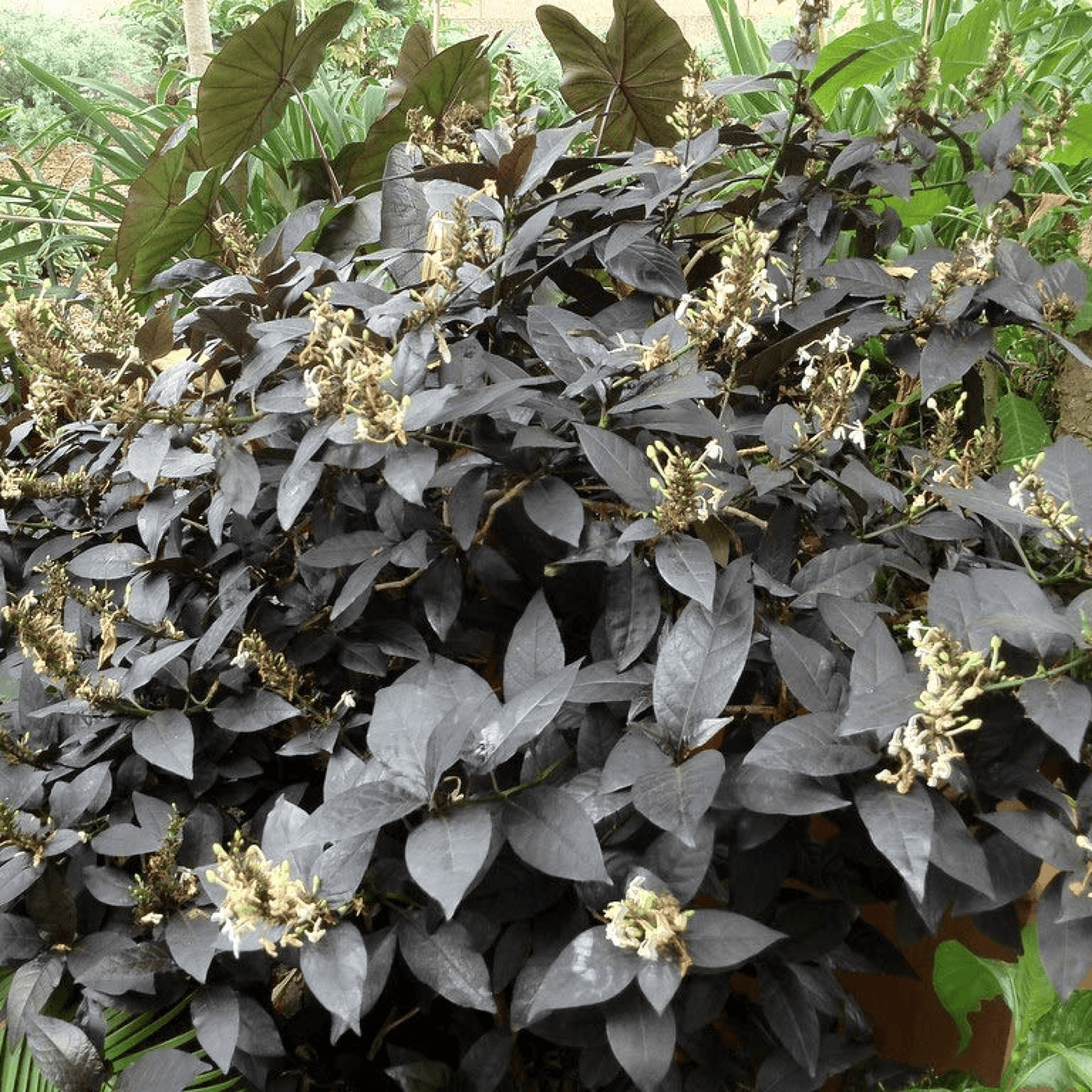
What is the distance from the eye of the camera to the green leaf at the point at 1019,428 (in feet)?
4.17

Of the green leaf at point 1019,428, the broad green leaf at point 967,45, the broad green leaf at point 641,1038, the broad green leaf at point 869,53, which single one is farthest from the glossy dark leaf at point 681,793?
the broad green leaf at point 967,45

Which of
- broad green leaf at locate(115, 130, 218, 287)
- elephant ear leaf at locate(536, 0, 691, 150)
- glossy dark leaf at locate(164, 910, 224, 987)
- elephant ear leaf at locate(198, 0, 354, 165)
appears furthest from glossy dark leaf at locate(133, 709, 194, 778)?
elephant ear leaf at locate(198, 0, 354, 165)

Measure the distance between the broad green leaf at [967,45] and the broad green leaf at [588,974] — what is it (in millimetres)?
1291

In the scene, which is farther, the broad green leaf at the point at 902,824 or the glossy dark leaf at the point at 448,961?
the glossy dark leaf at the point at 448,961

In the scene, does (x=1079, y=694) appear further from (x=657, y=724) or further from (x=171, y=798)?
(x=171, y=798)

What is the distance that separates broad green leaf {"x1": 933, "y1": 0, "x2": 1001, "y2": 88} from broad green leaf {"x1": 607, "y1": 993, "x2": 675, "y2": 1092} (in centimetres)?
130

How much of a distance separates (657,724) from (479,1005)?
8.5 inches

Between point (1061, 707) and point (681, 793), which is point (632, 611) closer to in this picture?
point (681, 793)

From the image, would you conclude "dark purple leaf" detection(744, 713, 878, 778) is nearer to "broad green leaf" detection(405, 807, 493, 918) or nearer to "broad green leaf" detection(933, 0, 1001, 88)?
"broad green leaf" detection(405, 807, 493, 918)

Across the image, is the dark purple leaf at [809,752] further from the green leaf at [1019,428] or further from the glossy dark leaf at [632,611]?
the green leaf at [1019,428]

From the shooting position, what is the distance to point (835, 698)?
0.69 m

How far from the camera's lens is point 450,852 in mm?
604

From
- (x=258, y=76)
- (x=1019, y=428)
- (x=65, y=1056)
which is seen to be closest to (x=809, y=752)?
(x=65, y=1056)

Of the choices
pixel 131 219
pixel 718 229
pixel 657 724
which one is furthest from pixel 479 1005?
pixel 131 219
